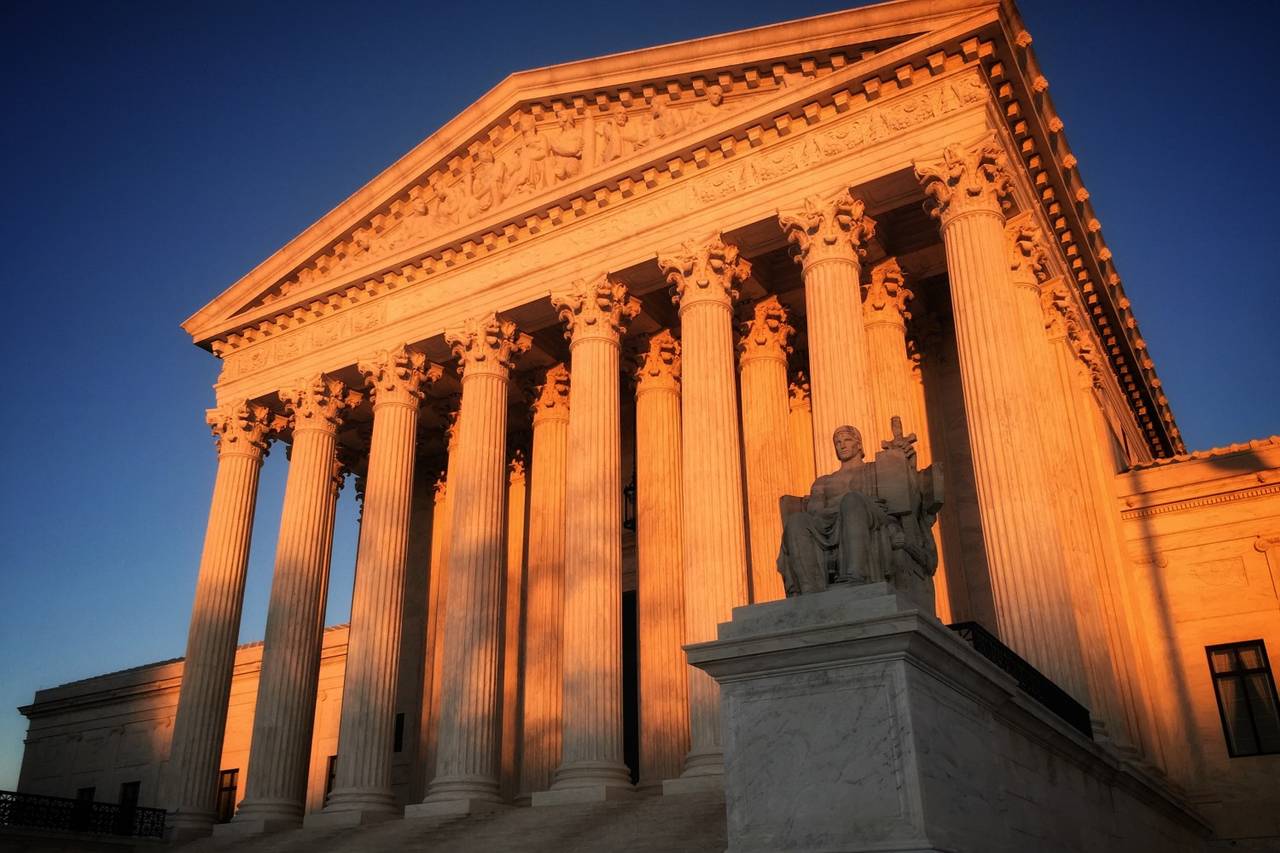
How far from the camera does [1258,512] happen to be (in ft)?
83.0

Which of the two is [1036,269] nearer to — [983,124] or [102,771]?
[983,124]

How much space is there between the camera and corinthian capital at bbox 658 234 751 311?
25016 millimetres

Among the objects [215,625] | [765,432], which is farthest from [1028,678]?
[215,625]

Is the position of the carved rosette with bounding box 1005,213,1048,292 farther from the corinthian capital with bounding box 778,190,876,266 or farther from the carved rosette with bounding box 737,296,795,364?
the carved rosette with bounding box 737,296,795,364

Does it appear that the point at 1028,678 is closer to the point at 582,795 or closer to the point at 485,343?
the point at 582,795

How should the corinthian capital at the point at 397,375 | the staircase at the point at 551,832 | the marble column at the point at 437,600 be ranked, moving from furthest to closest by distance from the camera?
the marble column at the point at 437,600, the corinthian capital at the point at 397,375, the staircase at the point at 551,832

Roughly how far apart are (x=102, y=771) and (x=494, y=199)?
93.7 ft

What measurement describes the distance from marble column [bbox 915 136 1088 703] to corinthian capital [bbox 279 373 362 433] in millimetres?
17131

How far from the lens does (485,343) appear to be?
28.3 meters

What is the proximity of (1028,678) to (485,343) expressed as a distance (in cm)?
1640

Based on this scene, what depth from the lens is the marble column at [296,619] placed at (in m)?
27.2

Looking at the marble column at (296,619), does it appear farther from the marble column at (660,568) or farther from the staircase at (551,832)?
the marble column at (660,568)

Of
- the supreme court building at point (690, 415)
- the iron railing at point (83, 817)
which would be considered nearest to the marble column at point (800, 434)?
the supreme court building at point (690, 415)

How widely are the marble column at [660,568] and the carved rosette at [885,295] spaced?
18.1 ft
